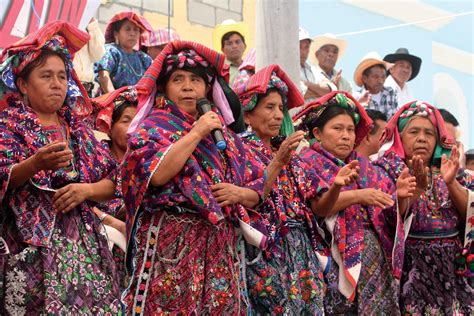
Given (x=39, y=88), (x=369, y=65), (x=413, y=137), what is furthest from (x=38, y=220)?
(x=369, y=65)

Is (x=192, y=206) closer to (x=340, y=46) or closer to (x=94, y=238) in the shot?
(x=94, y=238)

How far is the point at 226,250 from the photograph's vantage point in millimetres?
5387

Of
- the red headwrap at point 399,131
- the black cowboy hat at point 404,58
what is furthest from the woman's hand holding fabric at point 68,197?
the black cowboy hat at point 404,58

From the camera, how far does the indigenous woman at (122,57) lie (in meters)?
8.92

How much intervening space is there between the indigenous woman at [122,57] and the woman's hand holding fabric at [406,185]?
310 centimetres

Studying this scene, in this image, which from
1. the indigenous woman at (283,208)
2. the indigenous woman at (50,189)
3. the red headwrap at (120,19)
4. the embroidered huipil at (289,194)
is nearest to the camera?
the indigenous woman at (50,189)

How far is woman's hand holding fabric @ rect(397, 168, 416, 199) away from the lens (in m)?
6.64

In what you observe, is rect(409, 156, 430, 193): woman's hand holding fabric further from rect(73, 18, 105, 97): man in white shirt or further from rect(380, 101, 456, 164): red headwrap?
rect(73, 18, 105, 97): man in white shirt

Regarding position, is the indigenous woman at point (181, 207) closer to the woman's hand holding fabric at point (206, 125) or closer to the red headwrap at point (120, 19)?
the woman's hand holding fabric at point (206, 125)

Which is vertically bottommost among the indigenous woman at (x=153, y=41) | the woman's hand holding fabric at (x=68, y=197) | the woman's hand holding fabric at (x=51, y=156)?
the woman's hand holding fabric at (x=68, y=197)

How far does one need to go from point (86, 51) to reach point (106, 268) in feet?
14.8

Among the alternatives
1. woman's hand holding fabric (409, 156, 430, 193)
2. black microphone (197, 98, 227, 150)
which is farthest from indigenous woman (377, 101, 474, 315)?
black microphone (197, 98, 227, 150)

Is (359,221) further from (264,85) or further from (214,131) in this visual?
(214,131)

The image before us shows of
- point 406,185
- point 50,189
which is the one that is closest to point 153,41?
point 406,185
